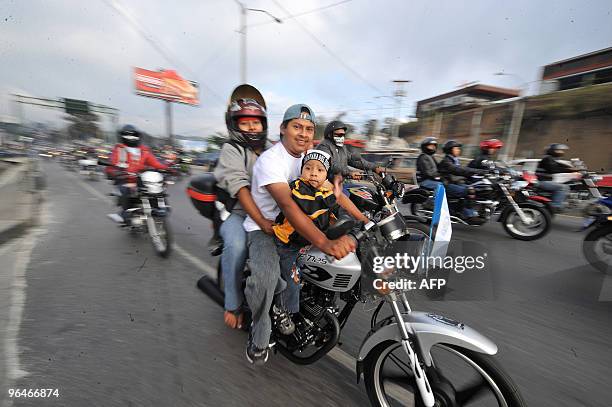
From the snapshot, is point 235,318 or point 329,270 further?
point 235,318

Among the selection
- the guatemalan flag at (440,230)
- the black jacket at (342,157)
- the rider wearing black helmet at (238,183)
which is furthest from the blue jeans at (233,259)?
the black jacket at (342,157)

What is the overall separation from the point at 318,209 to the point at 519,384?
1.86 metres

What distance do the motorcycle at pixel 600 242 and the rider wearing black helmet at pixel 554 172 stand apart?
2.39 meters

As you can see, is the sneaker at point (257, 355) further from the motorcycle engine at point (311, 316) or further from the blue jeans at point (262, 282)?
the motorcycle engine at point (311, 316)

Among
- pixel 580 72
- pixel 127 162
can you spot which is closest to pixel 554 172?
pixel 127 162

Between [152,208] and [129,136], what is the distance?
61.3 inches

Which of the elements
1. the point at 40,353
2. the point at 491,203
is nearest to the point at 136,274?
the point at 40,353

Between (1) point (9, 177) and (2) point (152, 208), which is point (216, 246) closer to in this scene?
(2) point (152, 208)

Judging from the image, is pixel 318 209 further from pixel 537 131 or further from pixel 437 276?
pixel 537 131

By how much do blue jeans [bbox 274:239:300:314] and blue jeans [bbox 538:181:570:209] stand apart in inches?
264

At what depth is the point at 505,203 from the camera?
18.1ft

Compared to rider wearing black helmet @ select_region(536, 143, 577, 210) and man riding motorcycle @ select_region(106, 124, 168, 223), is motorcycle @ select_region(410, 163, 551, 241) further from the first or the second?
man riding motorcycle @ select_region(106, 124, 168, 223)

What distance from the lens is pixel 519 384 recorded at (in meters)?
2.06

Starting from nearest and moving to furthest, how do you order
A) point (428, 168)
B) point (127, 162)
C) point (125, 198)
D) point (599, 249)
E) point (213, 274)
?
point (213, 274)
point (599, 249)
point (125, 198)
point (127, 162)
point (428, 168)
